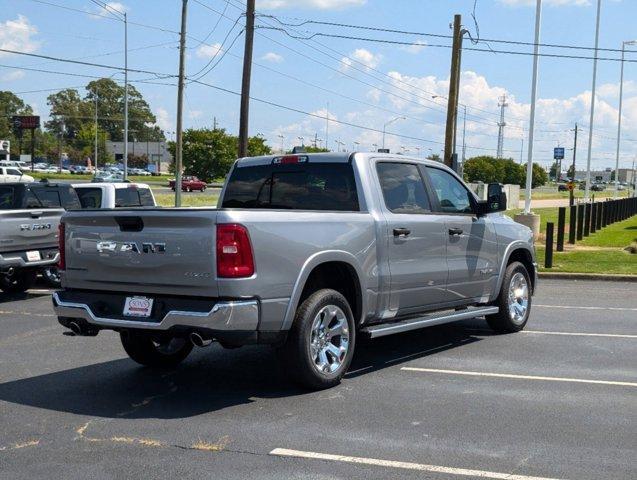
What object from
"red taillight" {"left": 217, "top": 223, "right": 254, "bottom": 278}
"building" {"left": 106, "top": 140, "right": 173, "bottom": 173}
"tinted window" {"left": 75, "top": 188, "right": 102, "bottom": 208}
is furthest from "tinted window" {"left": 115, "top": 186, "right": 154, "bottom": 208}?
"building" {"left": 106, "top": 140, "right": 173, "bottom": 173}

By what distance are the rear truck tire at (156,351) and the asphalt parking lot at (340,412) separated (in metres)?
0.13

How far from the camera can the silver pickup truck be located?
6.12 meters

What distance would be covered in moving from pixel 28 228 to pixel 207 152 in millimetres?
72794

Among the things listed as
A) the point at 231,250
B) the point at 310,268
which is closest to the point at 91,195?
the point at 310,268

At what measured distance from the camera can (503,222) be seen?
952cm

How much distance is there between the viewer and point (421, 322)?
7.93 meters

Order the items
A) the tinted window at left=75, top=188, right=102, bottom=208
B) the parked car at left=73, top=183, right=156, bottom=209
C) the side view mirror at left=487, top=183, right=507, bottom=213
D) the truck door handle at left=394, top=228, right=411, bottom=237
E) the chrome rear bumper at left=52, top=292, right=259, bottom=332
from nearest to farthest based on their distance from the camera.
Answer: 1. the chrome rear bumper at left=52, top=292, right=259, bottom=332
2. the truck door handle at left=394, top=228, right=411, bottom=237
3. the side view mirror at left=487, top=183, right=507, bottom=213
4. the parked car at left=73, top=183, right=156, bottom=209
5. the tinted window at left=75, top=188, right=102, bottom=208

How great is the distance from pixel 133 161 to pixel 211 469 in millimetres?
146990

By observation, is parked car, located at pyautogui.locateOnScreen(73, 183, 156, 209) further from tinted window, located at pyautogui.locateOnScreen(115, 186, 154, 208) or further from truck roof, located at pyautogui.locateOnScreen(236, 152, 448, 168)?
truck roof, located at pyautogui.locateOnScreen(236, 152, 448, 168)

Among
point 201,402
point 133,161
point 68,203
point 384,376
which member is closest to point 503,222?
point 384,376

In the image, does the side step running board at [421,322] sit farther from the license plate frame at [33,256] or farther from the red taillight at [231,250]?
the license plate frame at [33,256]

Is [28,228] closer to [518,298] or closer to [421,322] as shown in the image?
[421,322]

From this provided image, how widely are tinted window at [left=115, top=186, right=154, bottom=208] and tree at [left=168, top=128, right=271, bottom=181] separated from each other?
223 ft

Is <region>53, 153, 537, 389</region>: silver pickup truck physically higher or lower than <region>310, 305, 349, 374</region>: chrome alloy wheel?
higher
